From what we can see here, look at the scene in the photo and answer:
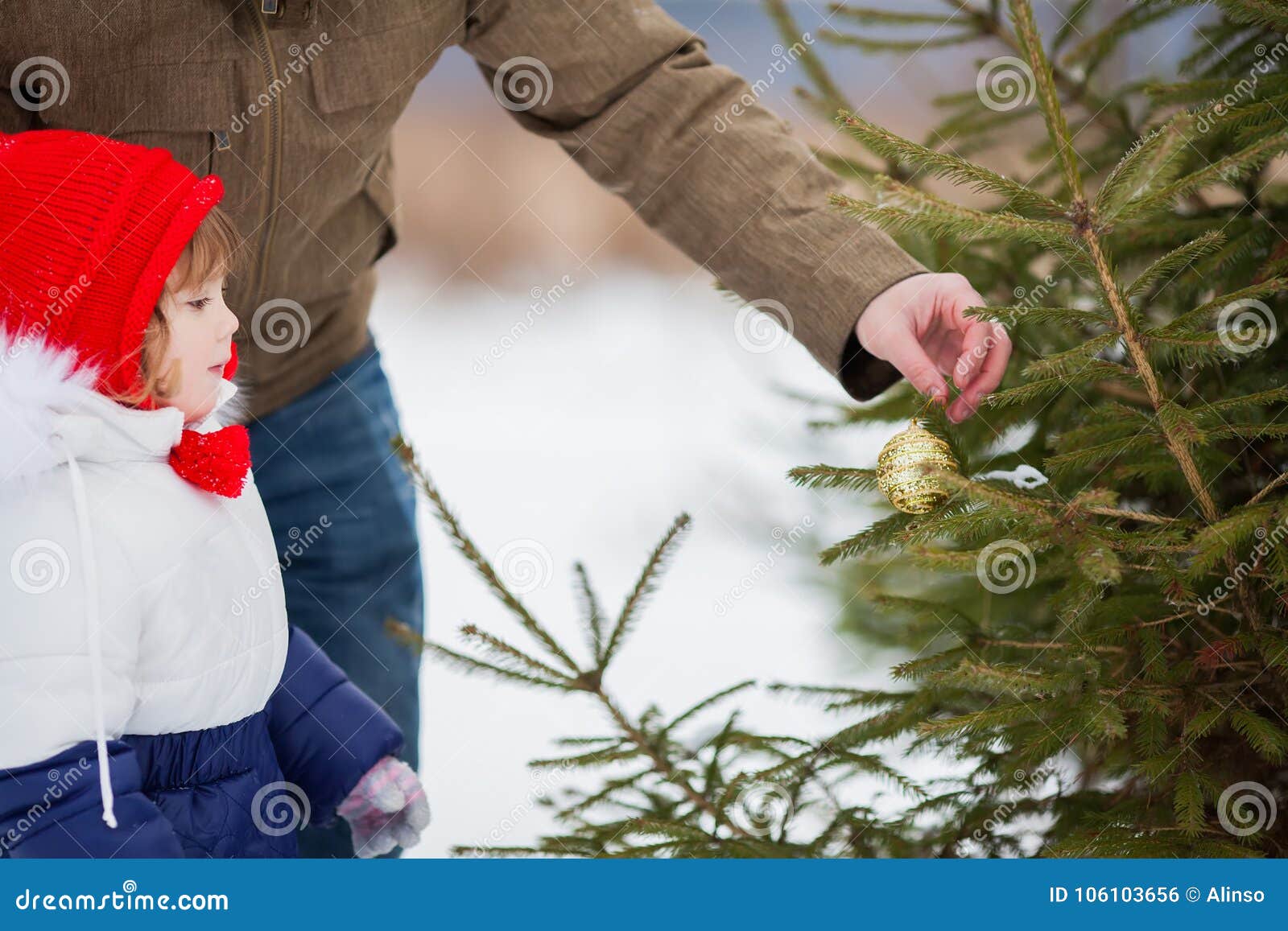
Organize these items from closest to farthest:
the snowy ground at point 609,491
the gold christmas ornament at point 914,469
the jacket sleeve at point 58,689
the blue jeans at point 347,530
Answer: the jacket sleeve at point 58,689, the gold christmas ornament at point 914,469, the blue jeans at point 347,530, the snowy ground at point 609,491

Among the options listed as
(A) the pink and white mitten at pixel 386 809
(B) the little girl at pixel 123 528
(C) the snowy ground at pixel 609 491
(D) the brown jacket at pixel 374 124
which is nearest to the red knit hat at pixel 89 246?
Result: (B) the little girl at pixel 123 528

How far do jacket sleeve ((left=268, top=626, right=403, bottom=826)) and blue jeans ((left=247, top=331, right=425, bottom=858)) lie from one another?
30 cm

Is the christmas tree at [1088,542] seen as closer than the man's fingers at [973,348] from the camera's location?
Yes

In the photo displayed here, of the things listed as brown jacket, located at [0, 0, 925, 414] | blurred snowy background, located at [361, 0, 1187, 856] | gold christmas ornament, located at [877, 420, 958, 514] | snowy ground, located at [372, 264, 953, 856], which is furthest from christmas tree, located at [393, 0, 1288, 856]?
snowy ground, located at [372, 264, 953, 856]

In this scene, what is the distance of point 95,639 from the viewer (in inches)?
24.5

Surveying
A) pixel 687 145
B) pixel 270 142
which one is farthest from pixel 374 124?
pixel 687 145

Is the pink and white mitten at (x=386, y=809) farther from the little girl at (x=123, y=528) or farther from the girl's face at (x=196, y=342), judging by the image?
the girl's face at (x=196, y=342)

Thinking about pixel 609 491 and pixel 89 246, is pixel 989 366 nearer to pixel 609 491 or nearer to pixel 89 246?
pixel 89 246

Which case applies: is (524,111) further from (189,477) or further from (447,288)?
(447,288)

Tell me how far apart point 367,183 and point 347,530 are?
351mm

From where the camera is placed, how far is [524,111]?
3.49 ft

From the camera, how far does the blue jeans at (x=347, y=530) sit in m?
1.12

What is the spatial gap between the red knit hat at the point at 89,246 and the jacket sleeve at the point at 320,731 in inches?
9.9
